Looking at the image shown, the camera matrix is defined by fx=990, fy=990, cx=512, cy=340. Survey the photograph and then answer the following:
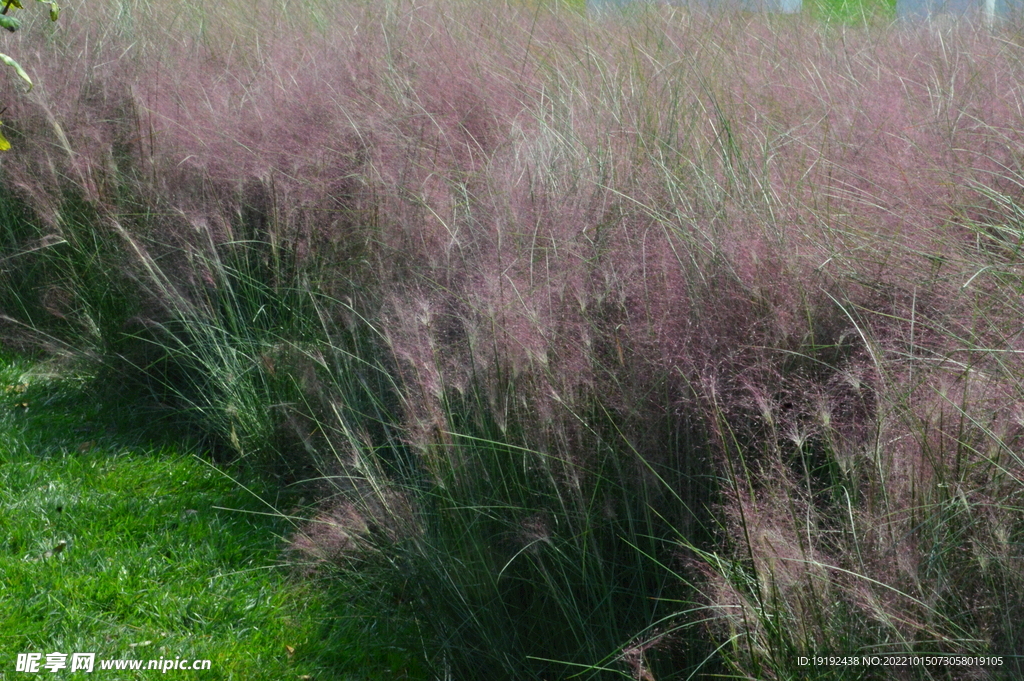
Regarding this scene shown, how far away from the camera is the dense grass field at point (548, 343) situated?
7.31ft

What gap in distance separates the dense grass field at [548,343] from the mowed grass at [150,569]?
0.02 metres

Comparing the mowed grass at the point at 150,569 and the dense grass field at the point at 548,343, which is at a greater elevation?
the dense grass field at the point at 548,343

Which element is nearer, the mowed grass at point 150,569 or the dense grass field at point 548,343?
the dense grass field at point 548,343

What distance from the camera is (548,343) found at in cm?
276

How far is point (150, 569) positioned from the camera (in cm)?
347

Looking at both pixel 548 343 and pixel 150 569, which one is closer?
pixel 548 343

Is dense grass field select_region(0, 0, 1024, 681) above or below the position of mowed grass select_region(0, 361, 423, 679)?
above

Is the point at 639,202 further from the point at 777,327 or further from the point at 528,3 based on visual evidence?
the point at 528,3

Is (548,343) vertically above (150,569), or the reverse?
(548,343)

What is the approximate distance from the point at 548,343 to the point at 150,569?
1732 mm

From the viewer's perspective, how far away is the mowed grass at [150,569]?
121 inches

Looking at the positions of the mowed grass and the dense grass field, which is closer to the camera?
the dense grass field

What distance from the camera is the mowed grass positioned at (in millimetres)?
3066

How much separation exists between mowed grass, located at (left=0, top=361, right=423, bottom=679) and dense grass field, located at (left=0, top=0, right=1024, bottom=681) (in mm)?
18
